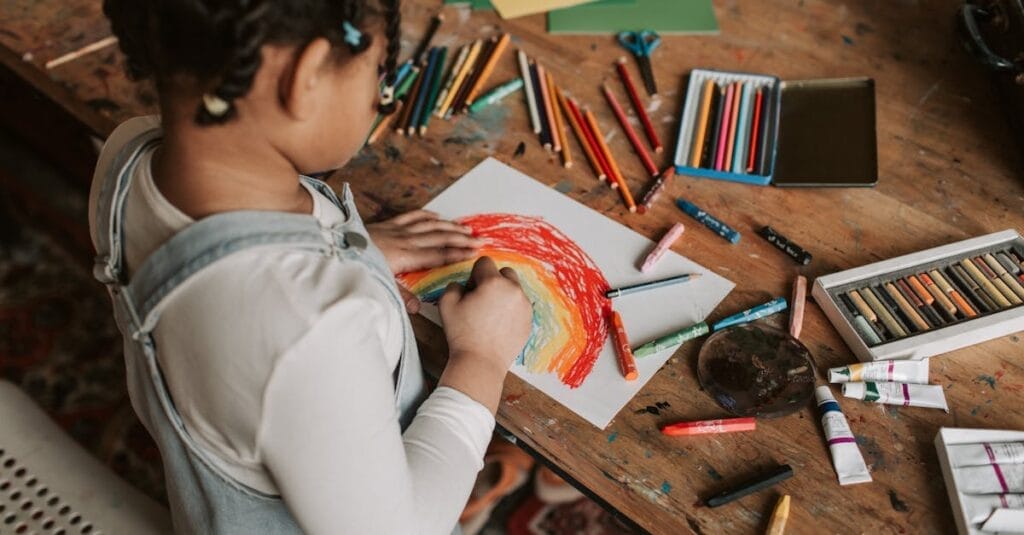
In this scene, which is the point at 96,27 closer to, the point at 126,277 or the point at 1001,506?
the point at 126,277

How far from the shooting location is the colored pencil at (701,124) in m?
1.01

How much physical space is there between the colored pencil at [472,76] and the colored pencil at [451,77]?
0.5 inches

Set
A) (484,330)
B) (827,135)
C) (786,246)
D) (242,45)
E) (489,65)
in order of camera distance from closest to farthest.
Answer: (242,45) < (484,330) < (786,246) < (827,135) < (489,65)

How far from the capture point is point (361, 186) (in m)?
1.00

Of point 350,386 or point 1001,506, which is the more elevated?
point 350,386

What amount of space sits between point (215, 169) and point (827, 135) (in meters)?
0.76

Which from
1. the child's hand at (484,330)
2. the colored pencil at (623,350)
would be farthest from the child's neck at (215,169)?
the colored pencil at (623,350)

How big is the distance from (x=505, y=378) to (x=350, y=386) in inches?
10.3

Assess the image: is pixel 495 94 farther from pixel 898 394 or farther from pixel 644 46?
pixel 898 394

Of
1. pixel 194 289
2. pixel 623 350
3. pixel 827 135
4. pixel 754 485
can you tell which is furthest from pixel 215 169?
pixel 827 135

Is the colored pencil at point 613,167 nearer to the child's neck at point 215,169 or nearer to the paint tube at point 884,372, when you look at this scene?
the paint tube at point 884,372

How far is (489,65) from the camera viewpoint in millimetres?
1127

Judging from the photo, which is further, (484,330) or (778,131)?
(778,131)

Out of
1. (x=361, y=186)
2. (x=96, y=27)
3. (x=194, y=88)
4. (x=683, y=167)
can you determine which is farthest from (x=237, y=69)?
(x=96, y=27)
